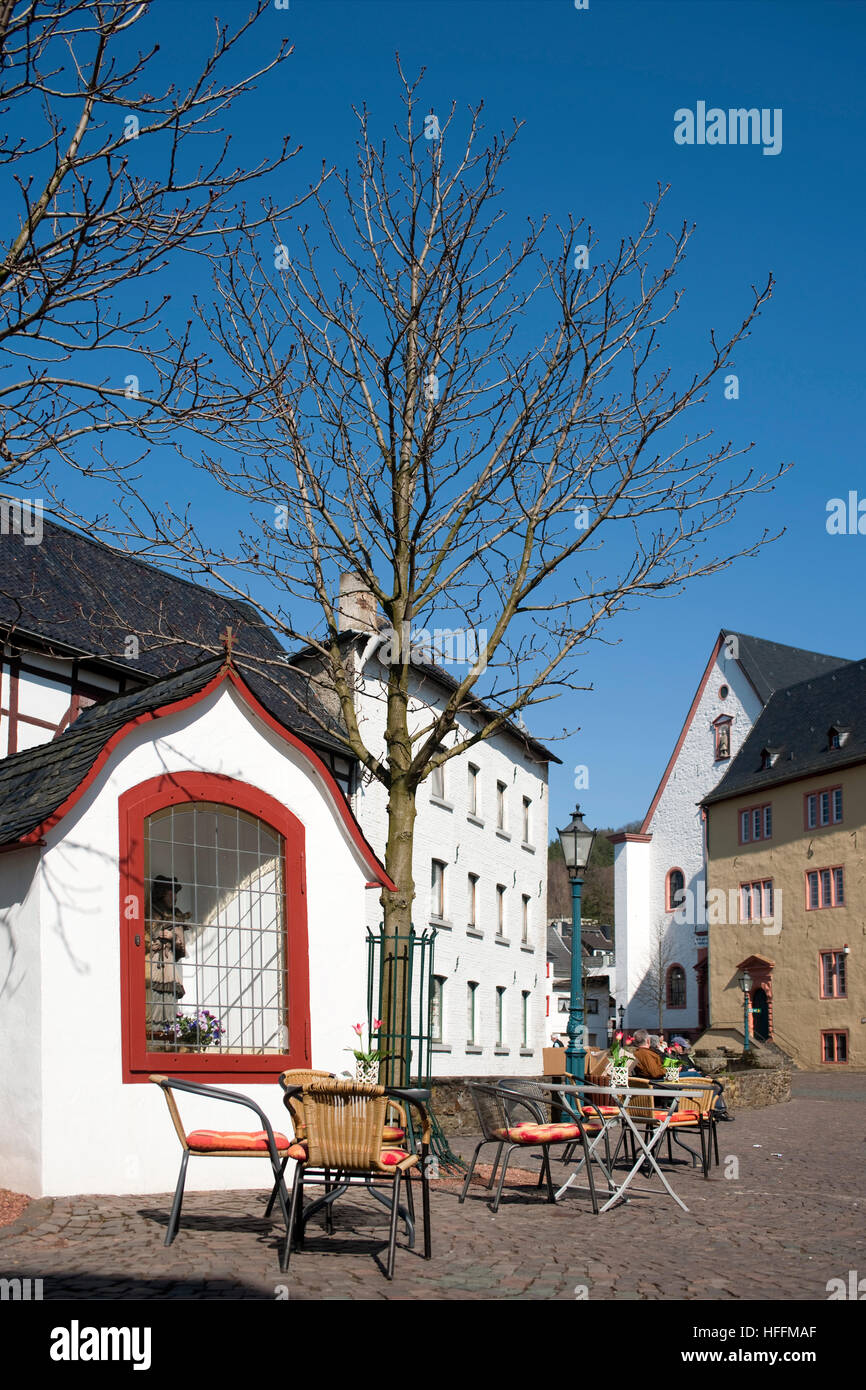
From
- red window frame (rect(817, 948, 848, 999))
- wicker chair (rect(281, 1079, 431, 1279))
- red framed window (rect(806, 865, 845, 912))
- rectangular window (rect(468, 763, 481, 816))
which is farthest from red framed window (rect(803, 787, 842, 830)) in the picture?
wicker chair (rect(281, 1079, 431, 1279))

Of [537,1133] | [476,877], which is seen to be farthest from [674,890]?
[537,1133]

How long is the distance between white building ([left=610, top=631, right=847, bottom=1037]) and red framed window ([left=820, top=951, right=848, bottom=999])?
8.98m

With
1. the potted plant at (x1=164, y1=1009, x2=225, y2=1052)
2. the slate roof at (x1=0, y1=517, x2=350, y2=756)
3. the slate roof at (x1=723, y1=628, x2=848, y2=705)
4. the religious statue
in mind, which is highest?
the slate roof at (x1=723, y1=628, x2=848, y2=705)

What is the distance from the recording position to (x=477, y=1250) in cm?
757

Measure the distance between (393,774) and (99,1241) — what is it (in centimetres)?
525

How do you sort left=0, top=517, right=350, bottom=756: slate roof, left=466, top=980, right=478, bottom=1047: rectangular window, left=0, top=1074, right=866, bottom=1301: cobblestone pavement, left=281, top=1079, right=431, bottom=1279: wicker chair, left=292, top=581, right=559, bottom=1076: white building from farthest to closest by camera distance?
left=466, top=980, right=478, bottom=1047: rectangular window < left=292, top=581, right=559, bottom=1076: white building < left=0, top=517, right=350, bottom=756: slate roof < left=281, top=1079, right=431, bottom=1279: wicker chair < left=0, top=1074, right=866, bottom=1301: cobblestone pavement

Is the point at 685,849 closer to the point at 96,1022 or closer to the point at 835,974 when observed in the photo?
the point at 835,974

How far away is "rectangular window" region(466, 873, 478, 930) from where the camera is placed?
34.9m

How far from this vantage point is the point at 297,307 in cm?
1281

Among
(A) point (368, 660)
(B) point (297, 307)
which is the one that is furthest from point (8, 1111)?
(A) point (368, 660)

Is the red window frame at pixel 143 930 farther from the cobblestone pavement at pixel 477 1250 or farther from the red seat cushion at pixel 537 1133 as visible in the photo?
the red seat cushion at pixel 537 1133

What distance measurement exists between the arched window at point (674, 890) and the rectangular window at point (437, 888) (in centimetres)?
2311

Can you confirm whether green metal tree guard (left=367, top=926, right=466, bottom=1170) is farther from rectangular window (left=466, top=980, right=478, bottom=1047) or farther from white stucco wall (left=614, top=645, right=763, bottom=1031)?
white stucco wall (left=614, top=645, right=763, bottom=1031)
